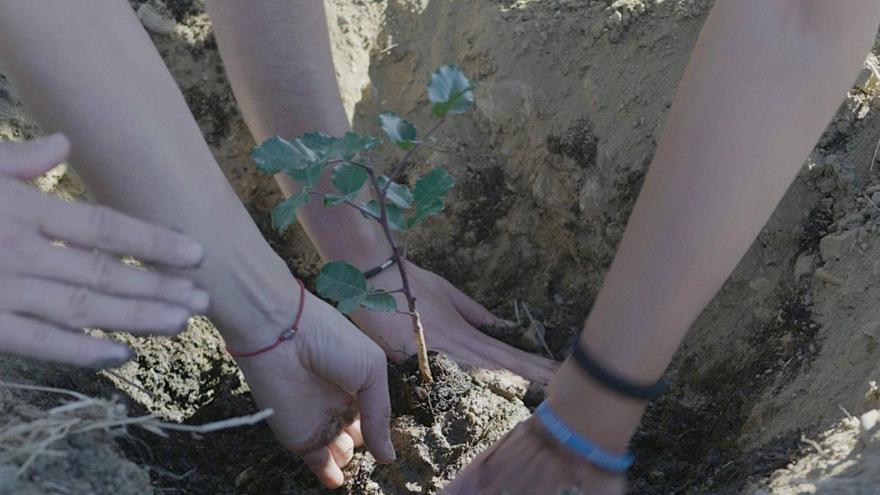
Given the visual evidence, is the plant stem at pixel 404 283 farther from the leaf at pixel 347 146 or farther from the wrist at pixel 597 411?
the wrist at pixel 597 411

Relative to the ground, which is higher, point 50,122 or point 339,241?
point 50,122

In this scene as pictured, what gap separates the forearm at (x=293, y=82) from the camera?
1.90 metres

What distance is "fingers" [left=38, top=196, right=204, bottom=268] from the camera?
120 cm

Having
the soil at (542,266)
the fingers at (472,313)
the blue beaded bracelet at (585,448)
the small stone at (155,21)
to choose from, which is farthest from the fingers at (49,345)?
the small stone at (155,21)

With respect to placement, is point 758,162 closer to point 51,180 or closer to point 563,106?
point 563,106

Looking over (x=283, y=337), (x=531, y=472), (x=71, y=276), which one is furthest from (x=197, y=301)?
(x=531, y=472)

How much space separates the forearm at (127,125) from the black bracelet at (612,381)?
53 centimetres

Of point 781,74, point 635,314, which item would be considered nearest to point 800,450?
point 635,314

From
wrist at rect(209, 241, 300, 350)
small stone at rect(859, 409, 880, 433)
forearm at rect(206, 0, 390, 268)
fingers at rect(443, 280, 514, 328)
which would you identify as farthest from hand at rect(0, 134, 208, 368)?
fingers at rect(443, 280, 514, 328)

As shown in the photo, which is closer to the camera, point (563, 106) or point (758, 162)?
point (758, 162)

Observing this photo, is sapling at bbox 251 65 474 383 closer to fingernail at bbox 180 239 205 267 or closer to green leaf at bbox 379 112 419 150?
green leaf at bbox 379 112 419 150

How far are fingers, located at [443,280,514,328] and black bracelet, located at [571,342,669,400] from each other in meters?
0.78

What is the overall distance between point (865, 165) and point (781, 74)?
2.12ft

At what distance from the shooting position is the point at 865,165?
1.88m
